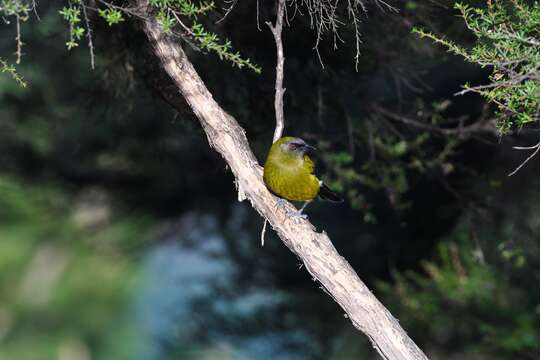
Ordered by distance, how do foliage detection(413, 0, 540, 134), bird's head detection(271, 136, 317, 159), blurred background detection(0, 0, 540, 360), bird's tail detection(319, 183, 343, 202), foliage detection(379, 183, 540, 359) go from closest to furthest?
foliage detection(413, 0, 540, 134), bird's head detection(271, 136, 317, 159), bird's tail detection(319, 183, 343, 202), blurred background detection(0, 0, 540, 360), foliage detection(379, 183, 540, 359)

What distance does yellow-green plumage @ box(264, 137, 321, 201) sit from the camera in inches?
142

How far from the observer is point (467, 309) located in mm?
7348

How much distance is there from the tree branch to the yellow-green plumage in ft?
0.19

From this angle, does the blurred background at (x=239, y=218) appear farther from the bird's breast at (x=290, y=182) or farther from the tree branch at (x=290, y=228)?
the tree branch at (x=290, y=228)

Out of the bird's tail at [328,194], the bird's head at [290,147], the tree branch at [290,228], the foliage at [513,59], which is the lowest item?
the tree branch at [290,228]

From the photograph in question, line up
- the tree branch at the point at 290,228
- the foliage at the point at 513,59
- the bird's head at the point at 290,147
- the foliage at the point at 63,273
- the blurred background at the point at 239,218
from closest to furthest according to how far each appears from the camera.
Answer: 1. the foliage at the point at 513,59
2. the tree branch at the point at 290,228
3. the bird's head at the point at 290,147
4. the blurred background at the point at 239,218
5. the foliage at the point at 63,273

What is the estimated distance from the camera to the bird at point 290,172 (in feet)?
11.9

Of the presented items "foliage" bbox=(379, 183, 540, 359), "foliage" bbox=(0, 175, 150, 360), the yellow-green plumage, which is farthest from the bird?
"foliage" bbox=(0, 175, 150, 360)

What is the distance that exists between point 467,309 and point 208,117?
4656mm

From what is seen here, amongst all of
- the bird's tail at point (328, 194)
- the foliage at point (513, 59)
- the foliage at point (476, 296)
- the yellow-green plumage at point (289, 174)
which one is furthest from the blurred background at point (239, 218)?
the foliage at point (513, 59)

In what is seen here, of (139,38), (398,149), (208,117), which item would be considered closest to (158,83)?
(139,38)

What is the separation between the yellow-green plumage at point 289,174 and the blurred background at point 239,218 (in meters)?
1.13

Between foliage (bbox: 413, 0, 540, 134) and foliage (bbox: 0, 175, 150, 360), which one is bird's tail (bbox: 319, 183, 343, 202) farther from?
foliage (bbox: 0, 175, 150, 360)

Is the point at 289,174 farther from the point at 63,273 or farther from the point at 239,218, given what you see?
the point at 63,273
